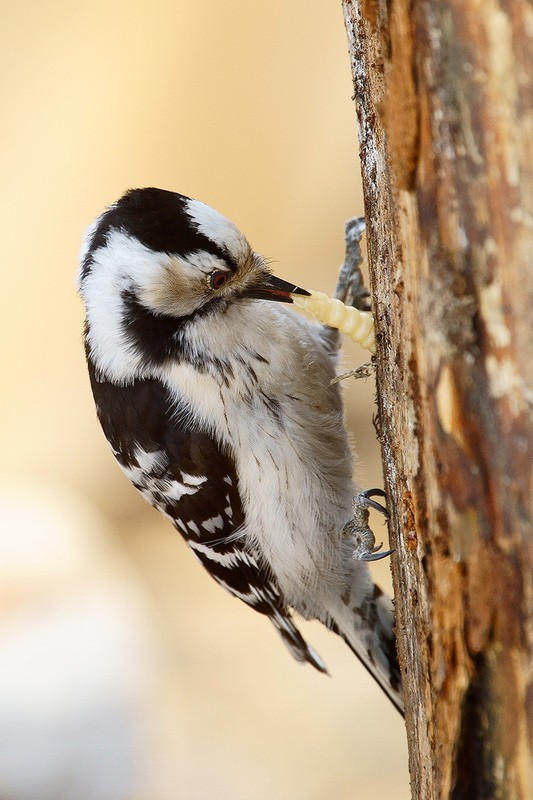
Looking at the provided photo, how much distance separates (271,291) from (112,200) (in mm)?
3666

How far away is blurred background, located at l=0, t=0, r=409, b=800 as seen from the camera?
4543 millimetres

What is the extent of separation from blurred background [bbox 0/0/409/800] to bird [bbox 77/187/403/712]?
2.04m

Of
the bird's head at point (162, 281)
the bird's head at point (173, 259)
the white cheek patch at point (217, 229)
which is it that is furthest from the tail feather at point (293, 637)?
the white cheek patch at point (217, 229)

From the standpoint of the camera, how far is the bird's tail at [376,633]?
252 cm

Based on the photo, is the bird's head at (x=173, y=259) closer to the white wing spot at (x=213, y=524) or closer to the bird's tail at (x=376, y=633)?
the white wing spot at (x=213, y=524)

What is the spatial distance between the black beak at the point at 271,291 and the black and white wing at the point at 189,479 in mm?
353

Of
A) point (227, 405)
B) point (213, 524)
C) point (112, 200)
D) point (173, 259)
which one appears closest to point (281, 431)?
point (227, 405)

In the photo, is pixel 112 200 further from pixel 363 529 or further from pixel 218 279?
pixel 363 529

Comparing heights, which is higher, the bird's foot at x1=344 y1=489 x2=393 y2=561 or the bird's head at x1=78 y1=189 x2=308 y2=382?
the bird's head at x1=78 y1=189 x2=308 y2=382

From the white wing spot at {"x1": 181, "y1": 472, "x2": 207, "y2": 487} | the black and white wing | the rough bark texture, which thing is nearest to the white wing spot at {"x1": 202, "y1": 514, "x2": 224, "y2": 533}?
the black and white wing

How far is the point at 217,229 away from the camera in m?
2.14

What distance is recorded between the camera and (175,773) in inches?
158

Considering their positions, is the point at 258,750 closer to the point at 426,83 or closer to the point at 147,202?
the point at 147,202

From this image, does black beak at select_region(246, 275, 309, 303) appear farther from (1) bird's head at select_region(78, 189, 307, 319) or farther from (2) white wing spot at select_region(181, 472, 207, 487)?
(2) white wing spot at select_region(181, 472, 207, 487)
